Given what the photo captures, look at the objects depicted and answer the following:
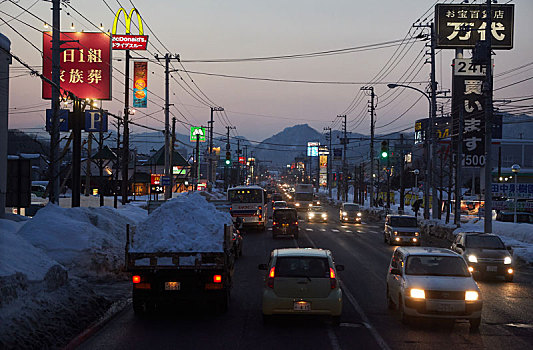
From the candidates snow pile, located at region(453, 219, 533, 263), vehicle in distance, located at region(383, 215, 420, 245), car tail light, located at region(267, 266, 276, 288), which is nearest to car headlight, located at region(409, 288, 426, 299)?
car tail light, located at region(267, 266, 276, 288)

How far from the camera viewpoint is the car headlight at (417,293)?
39.3 ft

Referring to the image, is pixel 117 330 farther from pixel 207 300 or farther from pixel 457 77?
pixel 457 77

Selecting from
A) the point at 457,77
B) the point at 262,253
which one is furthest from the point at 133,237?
the point at 457,77

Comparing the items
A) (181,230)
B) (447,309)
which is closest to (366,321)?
(447,309)

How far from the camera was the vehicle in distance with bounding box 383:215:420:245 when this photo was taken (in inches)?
1328

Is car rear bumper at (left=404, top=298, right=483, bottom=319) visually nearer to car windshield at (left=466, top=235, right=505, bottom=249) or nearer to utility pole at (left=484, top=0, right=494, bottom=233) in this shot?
car windshield at (left=466, top=235, right=505, bottom=249)

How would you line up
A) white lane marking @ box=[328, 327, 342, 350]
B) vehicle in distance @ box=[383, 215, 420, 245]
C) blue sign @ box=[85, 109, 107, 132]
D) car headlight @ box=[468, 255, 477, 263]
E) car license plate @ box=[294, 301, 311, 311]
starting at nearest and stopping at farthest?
white lane marking @ box=[328, 327, 342, 350] → car license plate @ box=[294, 301, 311, 311] → car headlight @ box=[468, 255, 477, 263] → vehicle in distance @ box=[383, 215, 420, 245] → blue sign @ box=[85, 109, 107, 132]

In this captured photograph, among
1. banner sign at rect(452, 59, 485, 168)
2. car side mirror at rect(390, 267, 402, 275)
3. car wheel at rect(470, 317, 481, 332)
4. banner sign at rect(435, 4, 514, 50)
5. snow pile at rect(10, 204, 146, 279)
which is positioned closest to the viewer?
car wheel at rect(470, 317, 481, 332)

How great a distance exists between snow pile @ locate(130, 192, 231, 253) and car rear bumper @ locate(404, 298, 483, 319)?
4531 mm

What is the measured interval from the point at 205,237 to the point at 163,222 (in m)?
1.23

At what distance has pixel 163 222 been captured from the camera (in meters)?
13.7

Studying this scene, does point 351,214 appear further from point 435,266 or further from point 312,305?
point 312,305

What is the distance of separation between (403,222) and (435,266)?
22253 mm

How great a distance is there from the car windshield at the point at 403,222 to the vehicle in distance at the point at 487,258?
12295mm
